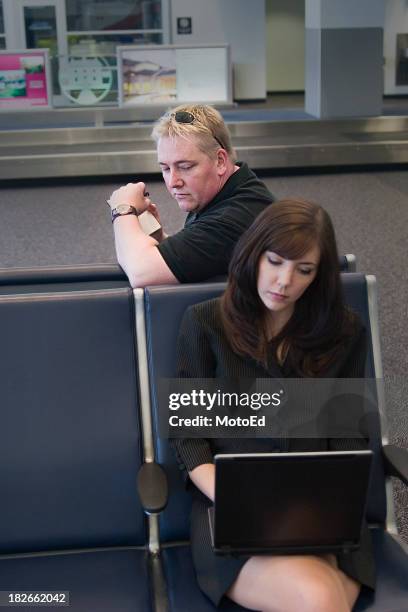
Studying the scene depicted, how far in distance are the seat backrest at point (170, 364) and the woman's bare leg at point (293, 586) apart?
0.98 feet

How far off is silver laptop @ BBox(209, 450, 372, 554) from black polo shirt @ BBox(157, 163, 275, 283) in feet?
2.18

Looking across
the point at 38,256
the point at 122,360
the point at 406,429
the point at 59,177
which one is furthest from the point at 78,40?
the point at 122,360

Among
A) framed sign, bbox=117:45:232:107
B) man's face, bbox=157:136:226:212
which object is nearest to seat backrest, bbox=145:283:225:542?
man's face, bbox=157:136:226:212

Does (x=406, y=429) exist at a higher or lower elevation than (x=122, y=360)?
lower

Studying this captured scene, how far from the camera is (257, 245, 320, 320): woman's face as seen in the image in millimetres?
1689

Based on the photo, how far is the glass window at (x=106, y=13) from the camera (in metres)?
13.4

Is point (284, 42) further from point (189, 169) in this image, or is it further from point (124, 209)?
point (189, 169)

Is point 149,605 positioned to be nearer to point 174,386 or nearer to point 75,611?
point 75,611

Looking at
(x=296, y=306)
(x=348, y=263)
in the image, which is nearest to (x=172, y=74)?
(x=348, y=263)

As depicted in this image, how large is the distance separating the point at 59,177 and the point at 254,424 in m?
7.16

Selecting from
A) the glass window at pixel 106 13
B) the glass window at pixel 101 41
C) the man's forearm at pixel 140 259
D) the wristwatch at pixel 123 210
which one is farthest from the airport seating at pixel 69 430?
the glass window at pixel 106 13

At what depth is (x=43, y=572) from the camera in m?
1.85

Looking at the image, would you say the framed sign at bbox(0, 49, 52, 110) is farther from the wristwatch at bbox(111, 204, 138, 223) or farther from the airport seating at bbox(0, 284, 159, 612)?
the airport seating at bbox(0, 284, 159, 612)

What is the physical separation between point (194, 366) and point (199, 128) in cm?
64
